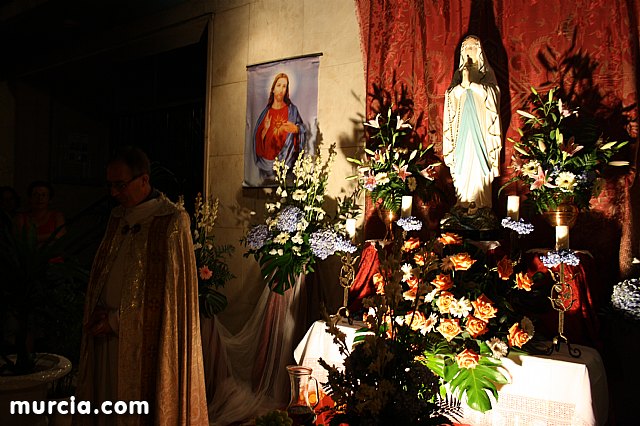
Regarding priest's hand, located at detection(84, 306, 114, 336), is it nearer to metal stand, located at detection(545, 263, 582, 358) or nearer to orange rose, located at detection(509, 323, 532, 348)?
orange rose, located at detection(509, 323, 532, 348)

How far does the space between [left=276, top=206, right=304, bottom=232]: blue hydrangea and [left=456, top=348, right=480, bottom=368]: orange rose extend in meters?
1.79

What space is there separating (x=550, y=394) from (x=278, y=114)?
137 inches

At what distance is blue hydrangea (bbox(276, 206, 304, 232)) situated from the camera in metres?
4.09

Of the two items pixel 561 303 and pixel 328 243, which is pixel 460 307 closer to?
pixel 561 303

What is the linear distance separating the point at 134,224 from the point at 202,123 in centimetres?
446

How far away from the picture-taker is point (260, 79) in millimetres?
5520

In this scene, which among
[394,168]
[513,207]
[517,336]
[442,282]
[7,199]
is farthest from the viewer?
[7,199]

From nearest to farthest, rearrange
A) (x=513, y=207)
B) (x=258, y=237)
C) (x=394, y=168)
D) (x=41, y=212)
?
(x=513, y=207) → (x=394, y=168) → (x=258, y=237) → (x=41, y=212)

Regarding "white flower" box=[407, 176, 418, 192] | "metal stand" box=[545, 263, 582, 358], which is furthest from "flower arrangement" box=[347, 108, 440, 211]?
"metal stand" box=[545, 263, 582, 358]

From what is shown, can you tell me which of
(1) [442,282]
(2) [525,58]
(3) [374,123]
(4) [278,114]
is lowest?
(1) [442,282]

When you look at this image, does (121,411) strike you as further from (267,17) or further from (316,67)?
(267,17)

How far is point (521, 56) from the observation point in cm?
389

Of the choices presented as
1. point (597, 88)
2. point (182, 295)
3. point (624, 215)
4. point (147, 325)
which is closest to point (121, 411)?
point (147, 325)

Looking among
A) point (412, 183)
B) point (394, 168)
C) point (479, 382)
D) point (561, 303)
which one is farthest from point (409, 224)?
point (479, 382)
